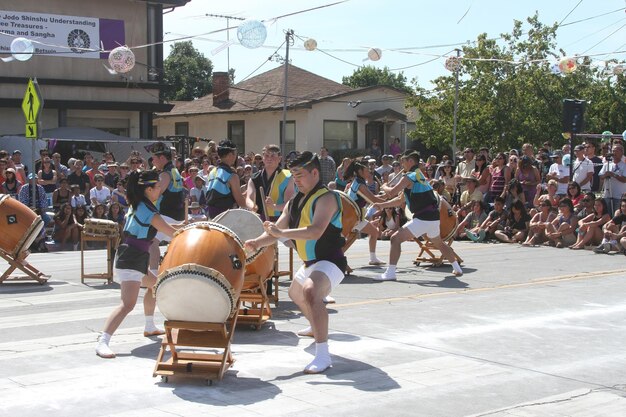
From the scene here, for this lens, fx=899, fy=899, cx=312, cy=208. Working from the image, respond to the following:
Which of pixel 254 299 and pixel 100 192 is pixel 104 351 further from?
pixel 100 192

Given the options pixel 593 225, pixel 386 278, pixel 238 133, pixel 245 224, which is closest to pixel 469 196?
pixel 593 225

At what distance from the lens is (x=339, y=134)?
44.7m

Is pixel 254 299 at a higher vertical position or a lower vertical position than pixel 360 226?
lower

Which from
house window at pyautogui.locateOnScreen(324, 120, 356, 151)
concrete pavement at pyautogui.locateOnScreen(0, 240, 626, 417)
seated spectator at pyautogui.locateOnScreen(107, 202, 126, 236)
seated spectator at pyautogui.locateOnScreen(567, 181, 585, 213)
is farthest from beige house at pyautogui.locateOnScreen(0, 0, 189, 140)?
concrete pavement at pyautogui.locateOnScreen(0, 240, 626, 417)

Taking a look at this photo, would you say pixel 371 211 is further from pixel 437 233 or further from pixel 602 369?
pixel 602 369

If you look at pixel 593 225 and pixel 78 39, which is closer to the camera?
pixel 593 225

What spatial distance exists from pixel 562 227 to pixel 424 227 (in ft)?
20.2

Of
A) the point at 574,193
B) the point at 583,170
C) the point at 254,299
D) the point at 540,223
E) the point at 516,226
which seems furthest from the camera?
the point at 583,170

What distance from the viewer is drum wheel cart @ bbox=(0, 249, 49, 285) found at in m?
13.4

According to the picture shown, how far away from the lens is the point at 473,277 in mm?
14633

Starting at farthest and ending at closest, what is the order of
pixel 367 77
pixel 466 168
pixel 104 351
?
pixel 367 77 < pixel 466 168 < pixel 104 351

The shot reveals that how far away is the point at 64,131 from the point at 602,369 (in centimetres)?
2634

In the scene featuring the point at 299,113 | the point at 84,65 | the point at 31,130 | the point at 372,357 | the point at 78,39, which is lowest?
the point at 372,357

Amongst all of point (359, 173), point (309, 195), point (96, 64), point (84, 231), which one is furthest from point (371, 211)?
point (96, 64)
